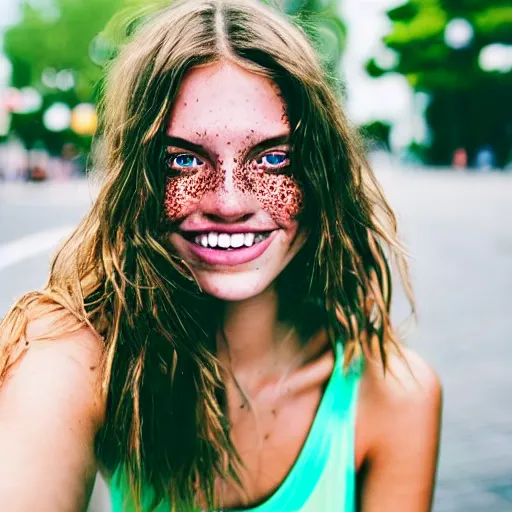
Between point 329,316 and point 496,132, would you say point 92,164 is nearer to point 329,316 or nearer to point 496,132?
point 329,316

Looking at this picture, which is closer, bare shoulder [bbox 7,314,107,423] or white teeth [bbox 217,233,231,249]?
bare shoulder [bbox 7,314,107,423]

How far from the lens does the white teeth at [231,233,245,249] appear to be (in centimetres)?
155

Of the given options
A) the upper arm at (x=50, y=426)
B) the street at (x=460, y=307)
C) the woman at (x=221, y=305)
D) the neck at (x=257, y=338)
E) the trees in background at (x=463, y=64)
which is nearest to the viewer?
the upper arm at (x=50, y=426)

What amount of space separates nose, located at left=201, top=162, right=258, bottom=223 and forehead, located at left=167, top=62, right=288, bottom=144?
0.08 meters

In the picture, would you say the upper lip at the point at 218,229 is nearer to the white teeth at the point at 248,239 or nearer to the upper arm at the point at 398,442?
the white teeth at the point at 248,239

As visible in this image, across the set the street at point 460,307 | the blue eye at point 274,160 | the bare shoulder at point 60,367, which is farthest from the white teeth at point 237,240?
the street at point 460,307

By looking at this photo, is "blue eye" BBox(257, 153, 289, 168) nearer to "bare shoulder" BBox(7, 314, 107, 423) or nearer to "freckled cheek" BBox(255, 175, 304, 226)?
"freckled cheek" BBox(255, 175, 304, 226)

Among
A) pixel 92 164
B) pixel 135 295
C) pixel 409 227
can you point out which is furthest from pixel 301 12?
pixel 409 227

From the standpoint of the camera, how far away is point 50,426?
4.40 ft

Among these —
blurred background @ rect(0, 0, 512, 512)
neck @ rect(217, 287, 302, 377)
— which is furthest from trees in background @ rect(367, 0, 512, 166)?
neck @ rect(217, 287, 302, 377)

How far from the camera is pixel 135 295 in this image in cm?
159

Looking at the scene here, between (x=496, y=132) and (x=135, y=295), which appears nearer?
(x=135, y=295)

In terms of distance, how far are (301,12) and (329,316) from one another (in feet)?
2.24

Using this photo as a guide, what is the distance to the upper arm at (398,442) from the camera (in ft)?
5.47
